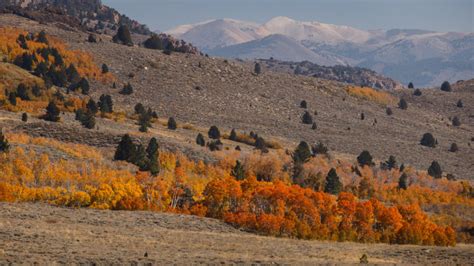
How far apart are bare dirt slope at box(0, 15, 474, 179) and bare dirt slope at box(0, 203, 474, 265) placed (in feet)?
153

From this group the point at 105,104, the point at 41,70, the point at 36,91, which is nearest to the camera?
the point at 105,104

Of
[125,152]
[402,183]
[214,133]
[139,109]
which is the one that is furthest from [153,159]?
[139,109]

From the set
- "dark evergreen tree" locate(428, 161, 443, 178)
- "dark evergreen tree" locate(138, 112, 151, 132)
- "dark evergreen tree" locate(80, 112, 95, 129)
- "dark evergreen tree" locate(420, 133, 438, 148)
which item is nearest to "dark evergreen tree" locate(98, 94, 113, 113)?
"dark evergreen tree" locate(138, 112, 151, 132)

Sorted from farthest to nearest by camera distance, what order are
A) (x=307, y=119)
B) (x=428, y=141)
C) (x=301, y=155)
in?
(x=307, y=119) < (x=428, y=141) < (x=301, y=155)

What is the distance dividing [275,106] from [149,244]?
104 meters

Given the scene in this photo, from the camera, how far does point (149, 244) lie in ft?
133

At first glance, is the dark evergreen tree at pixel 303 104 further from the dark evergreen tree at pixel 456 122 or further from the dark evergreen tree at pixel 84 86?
the dark evergreen tree at pixel 84 86

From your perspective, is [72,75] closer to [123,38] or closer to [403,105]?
[123,38]

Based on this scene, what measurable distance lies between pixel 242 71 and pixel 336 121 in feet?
120

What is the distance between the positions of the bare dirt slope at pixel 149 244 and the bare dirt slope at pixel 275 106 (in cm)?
4665

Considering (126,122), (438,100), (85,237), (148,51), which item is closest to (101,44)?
(148,51)

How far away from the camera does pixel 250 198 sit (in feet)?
208

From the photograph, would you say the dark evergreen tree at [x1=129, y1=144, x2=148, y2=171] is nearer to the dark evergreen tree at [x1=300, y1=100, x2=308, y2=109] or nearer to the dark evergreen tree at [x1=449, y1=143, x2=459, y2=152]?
the dark evergreen tree at [x1=300, y1=100, x2=308, y2=109]

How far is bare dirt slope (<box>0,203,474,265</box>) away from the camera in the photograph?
3384 cm
